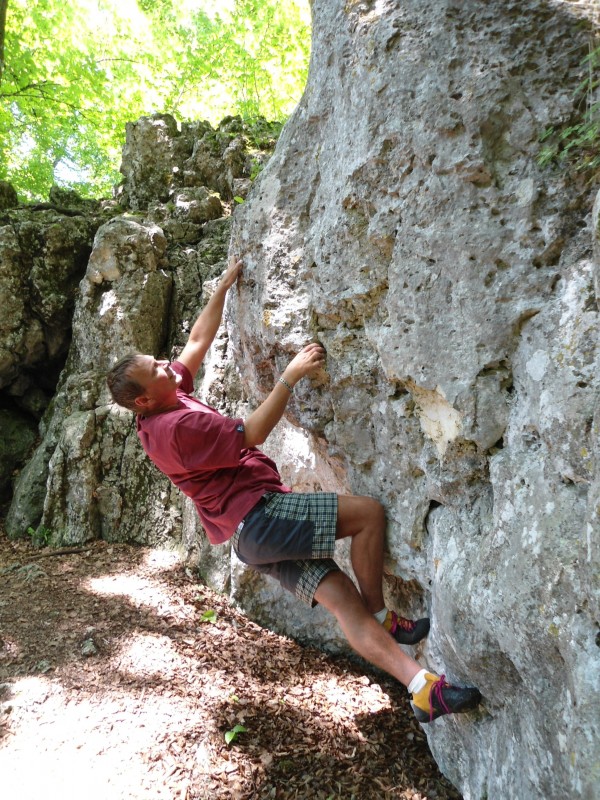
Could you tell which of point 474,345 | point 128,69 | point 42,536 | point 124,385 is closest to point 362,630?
point 474,345

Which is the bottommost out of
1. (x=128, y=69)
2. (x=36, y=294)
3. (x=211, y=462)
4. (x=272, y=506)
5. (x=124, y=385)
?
(x=272, y=506)

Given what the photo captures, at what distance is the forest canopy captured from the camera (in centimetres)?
1207

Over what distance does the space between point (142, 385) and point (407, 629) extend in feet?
7.78

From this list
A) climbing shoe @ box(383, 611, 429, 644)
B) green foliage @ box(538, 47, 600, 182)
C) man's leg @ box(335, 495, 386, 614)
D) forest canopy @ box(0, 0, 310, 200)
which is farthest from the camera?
forest canopy @ box(0, 0, 310, 200)

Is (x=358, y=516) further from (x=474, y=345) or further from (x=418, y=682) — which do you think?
(x=474, y=345)

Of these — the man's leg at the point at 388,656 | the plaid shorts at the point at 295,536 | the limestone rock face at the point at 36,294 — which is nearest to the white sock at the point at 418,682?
the man's leg at the point at 388,656

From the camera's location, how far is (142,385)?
3492 mm

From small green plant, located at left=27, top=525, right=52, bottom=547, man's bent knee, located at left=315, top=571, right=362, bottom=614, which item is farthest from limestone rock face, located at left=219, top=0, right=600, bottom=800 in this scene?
small green plant, located at left=27, top=525, right=52, bottom=547

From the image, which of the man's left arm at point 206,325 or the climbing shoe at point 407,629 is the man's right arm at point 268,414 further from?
the climbing shoe at point 407,629

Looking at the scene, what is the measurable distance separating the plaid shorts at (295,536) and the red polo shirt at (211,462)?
12cm

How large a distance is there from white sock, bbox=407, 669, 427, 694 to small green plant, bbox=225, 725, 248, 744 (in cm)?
164

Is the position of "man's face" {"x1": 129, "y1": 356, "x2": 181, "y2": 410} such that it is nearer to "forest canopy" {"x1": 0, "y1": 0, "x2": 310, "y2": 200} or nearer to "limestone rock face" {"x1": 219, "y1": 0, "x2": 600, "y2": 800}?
"limestone rock face" {"x1": 219, "y1": 0, "x2": 600, "y2": 800}

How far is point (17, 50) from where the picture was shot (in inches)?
467

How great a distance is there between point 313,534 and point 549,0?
3148 mm
